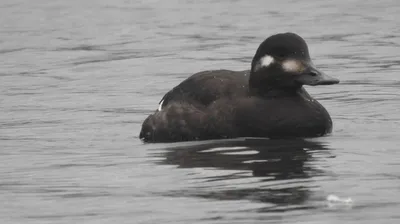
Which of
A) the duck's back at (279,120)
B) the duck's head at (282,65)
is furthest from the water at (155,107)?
the duck's head at (282,65)

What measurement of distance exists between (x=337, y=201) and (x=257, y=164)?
183cm

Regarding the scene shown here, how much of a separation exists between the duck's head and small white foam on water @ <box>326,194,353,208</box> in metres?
3.32

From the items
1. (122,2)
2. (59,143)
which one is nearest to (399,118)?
(59,143)

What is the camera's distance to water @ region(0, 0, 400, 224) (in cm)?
838

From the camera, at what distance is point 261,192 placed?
8680 millimetres

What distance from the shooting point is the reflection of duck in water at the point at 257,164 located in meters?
8.62

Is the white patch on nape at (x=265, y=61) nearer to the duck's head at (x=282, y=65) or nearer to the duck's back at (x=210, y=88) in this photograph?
the duck's head at (x=282, y=65)

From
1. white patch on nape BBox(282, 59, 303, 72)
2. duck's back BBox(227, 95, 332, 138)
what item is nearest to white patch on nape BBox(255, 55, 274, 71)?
white patch on nape BBox(282, 59, 303, 72)

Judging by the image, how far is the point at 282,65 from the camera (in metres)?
11.8

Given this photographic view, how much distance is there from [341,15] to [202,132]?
11501 millimetres

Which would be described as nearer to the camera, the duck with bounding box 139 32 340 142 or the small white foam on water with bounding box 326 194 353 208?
the small white foam on water with bounding box 326 194 353 208

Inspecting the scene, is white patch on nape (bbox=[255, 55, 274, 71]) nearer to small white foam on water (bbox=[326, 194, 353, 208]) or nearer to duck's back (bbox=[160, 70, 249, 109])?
duck's back (bbox=[160, 70, 249, 109])

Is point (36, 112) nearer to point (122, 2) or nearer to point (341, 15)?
point (341, 15)

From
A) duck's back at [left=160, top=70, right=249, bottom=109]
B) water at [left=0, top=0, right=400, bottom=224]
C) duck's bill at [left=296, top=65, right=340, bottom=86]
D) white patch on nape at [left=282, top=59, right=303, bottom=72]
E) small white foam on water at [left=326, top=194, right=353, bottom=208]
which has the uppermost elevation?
white patch on nape at [left=282, top=59, right=303, bottom=72]
